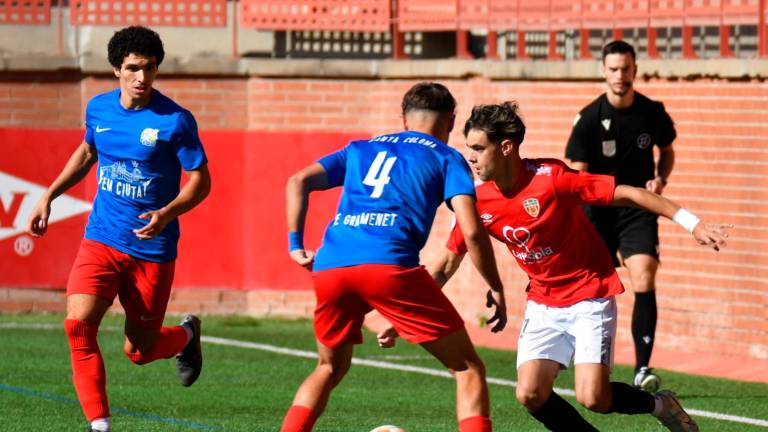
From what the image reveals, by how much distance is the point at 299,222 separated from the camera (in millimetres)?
7609

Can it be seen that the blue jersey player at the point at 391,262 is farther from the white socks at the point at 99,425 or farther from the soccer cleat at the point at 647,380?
the soccer cleat at the point at 647,380

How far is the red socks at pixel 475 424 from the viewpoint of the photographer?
24.5 feet

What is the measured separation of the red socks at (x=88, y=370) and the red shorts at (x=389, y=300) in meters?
1.65

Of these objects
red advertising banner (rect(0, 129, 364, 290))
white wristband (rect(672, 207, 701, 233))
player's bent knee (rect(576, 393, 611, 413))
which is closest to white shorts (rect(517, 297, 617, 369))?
player's bent knee (rect(576, 393, 611, 413))

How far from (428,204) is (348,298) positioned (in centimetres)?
54

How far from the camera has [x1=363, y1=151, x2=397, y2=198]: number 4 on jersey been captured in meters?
7.52

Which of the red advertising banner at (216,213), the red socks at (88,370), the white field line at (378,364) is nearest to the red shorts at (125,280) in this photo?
the red socks at (88,370)

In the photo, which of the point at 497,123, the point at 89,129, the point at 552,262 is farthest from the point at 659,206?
the point at 89,129

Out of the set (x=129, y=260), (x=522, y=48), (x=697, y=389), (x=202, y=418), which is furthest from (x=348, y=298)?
(x=522, y=48)

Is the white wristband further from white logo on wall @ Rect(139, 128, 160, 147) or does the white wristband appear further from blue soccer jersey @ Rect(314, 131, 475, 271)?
white logo on wall @ Rect(139, 128, 160, 147)

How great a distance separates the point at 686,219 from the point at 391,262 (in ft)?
4.72

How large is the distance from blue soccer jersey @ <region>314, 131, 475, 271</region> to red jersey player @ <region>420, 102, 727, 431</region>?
1.85 feet

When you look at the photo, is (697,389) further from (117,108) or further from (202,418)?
(117,108)

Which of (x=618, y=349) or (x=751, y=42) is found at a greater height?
(x=751, y=42)
